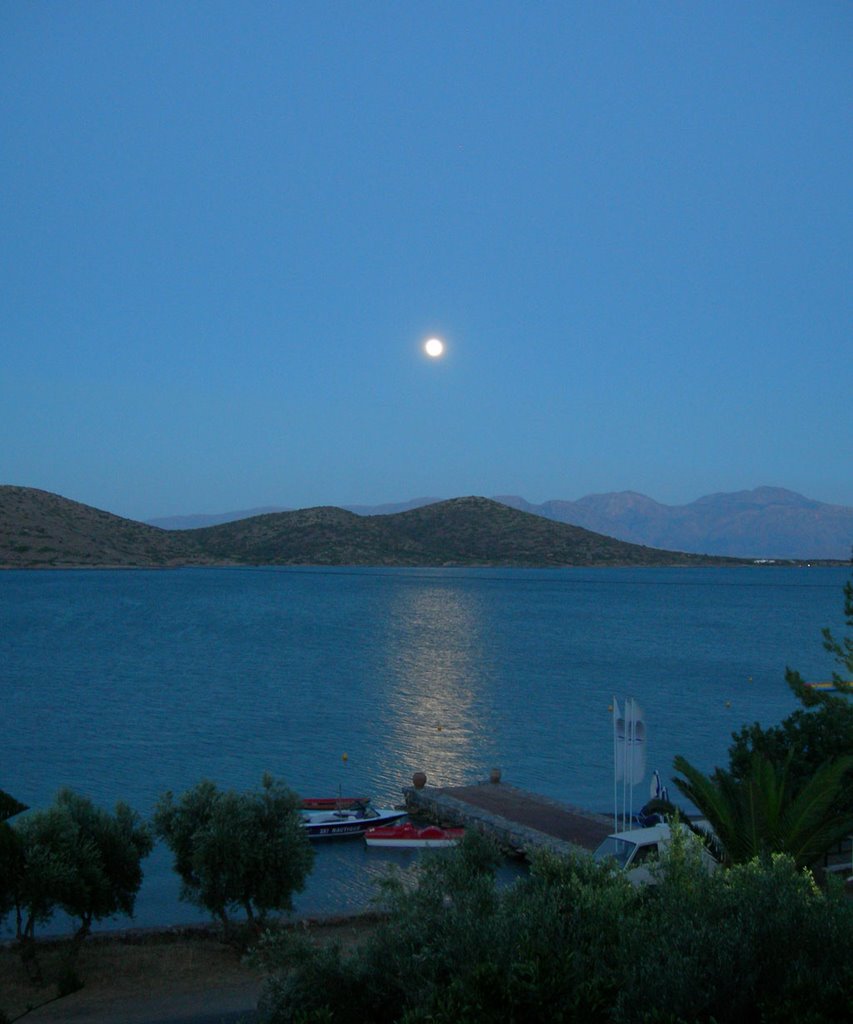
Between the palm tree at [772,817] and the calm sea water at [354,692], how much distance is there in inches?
353

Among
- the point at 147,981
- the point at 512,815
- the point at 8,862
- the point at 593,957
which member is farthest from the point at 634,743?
the point at 593,957

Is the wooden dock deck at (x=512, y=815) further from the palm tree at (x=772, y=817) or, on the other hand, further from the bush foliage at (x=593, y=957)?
the bush foliage at (x=593, y=957)

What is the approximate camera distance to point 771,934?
691cm

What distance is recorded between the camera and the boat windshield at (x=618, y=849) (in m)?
16.3

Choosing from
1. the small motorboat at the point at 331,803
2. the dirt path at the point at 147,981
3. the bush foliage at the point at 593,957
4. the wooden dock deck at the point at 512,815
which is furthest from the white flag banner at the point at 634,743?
the bush foliage at the point at 593,957

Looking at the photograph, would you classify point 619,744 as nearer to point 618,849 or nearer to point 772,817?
point 618,849

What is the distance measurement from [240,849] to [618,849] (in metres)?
6.32

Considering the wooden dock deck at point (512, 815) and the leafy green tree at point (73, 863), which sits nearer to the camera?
the leafy green tree at point (73, 863)

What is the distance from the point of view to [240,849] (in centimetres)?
1482

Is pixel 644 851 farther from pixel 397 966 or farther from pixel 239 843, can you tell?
pixel 397 966

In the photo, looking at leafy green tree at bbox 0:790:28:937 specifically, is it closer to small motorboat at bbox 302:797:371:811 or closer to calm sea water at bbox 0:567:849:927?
calm sea water at bbox 0:567:849:927

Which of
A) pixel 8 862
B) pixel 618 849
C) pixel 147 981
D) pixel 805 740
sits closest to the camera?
pixel 8 862

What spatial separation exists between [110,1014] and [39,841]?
2.62 metres

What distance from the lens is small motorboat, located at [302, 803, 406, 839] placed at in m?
23.9
